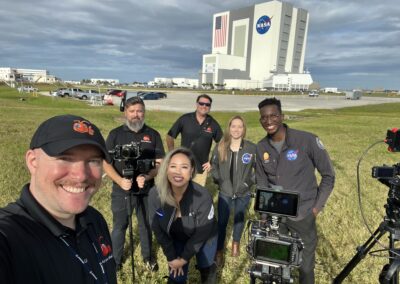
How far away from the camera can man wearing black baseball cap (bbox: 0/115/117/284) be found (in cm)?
122

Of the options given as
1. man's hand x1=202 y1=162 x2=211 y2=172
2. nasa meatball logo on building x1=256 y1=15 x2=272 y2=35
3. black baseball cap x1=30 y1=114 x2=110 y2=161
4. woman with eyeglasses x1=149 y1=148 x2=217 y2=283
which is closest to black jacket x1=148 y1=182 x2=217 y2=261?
woman with eyeglasses x1=149 y1=148 x2=217 y2=283

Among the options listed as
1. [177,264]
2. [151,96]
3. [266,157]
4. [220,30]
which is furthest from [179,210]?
[220,30]

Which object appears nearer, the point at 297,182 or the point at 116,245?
the point at 297,182

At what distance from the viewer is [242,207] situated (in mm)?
4324

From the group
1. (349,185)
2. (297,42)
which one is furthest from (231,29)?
(349,185)

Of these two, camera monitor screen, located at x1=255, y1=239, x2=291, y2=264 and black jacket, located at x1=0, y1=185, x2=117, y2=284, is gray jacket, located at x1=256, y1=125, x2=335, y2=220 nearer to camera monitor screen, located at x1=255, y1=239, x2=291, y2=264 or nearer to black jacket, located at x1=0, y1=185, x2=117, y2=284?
camera monitor screen, located at x1=255, y1=239, x2=291, y2=264

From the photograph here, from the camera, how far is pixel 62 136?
1.38 m

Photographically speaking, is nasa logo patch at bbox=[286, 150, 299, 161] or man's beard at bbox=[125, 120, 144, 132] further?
man's beard at bbox=[125, 120, 144, 132]

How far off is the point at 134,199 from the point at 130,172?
85cm

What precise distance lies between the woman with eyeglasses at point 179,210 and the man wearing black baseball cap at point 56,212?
1.41m

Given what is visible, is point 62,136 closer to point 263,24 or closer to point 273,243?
point 273,243

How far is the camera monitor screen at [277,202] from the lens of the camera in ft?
7.03

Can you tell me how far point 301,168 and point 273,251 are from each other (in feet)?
4.61

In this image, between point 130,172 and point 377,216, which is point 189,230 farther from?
point 377,216
